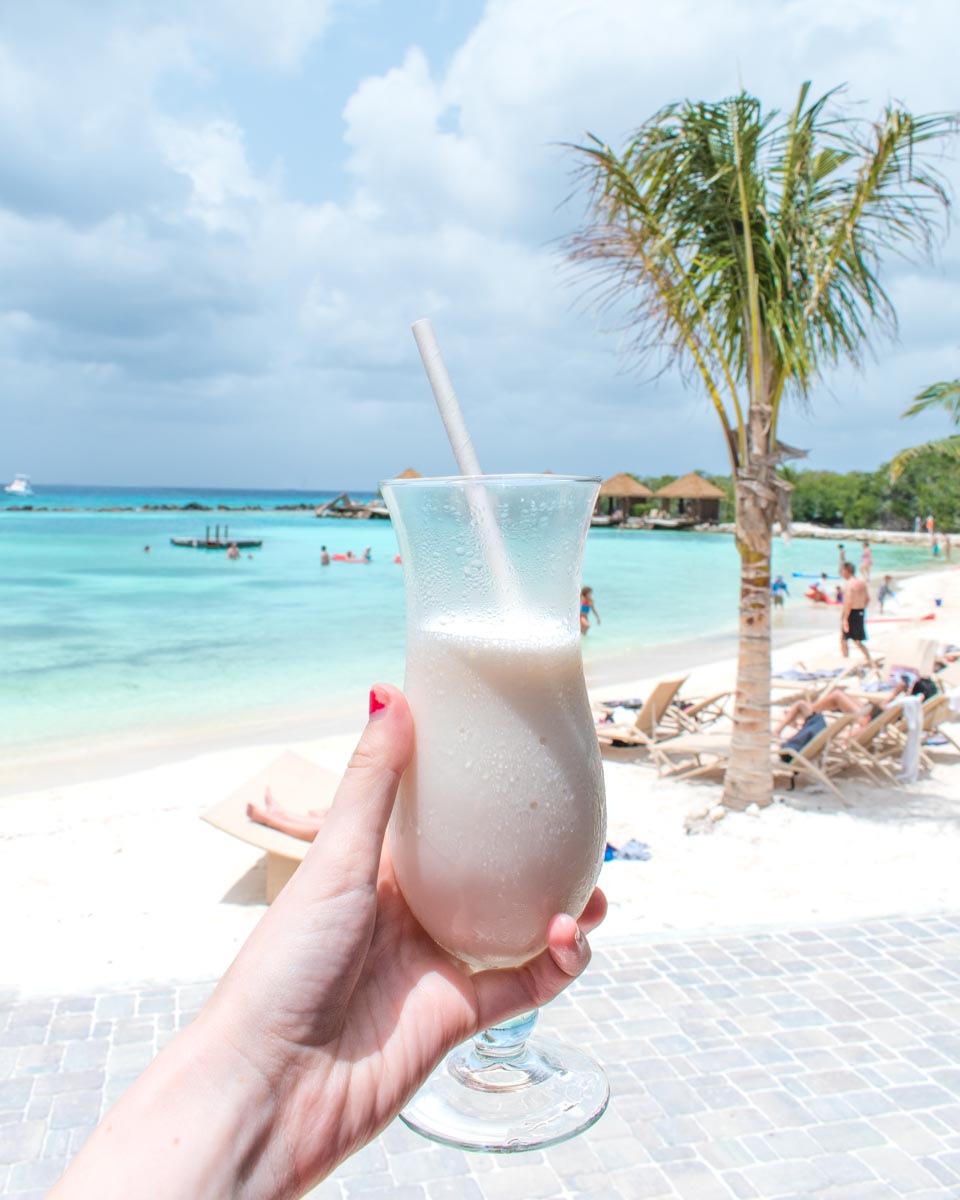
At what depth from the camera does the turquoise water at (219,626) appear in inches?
520

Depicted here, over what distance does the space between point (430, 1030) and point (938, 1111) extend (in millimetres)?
2512

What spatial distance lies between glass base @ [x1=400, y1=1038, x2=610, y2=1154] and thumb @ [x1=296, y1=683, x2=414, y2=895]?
44 centimetres

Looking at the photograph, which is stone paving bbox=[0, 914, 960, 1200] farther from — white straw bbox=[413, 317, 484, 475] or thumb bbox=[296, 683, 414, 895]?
white straw bbox=[413, 317, 484, 475]

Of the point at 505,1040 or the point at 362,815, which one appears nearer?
the point at 362,815

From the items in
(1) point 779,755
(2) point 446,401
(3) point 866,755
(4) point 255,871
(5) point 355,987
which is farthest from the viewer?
(1) point 779,755

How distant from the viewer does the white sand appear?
14.9 feet

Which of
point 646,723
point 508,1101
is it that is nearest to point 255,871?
point 646,723

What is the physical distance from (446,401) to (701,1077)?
2725 mm

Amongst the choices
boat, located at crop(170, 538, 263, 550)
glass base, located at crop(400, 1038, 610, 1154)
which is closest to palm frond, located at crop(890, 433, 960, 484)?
glass base, located at crop(400, 1038, 610, 1154)

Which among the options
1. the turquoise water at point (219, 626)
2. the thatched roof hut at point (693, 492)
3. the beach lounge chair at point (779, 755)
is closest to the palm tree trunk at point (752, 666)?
the beach lounge chair at point (779, 755)

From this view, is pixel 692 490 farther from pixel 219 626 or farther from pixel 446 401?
pixel 446 401

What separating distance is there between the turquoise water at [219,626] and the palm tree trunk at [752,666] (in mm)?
7193

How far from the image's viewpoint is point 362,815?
1.31 meters

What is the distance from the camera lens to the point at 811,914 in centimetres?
486
